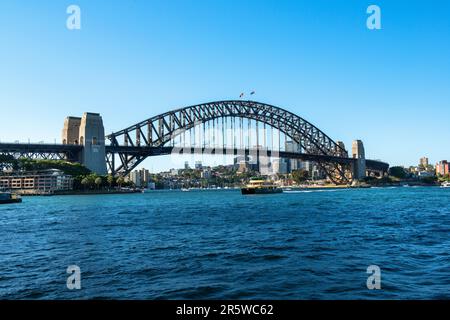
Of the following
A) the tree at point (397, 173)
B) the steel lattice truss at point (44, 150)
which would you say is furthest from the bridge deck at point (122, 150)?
the tree at point (397, 173)

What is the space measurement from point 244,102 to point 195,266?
11072 cm

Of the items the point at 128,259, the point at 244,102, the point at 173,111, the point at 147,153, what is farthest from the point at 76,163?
the point at 128,259

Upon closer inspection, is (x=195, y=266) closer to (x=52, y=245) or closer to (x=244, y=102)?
(x=52, y=245)

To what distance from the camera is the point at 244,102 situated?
4771 inches

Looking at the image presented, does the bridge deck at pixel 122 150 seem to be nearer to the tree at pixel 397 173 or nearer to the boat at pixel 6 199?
the boat at pixel 6 199

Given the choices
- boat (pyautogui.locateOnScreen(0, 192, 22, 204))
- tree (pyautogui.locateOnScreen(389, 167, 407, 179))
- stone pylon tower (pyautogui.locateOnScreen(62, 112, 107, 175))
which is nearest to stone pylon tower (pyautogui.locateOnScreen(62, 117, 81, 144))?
stone pylon tower (pyautogui.locateOnScreen(62, 112, 107, 175))

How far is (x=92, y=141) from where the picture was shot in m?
93.2

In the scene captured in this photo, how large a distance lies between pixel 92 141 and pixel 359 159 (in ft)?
295

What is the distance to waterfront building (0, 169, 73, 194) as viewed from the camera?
90750mm

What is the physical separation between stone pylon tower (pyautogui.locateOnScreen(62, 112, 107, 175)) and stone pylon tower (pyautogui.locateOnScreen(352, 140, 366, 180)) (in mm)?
84838

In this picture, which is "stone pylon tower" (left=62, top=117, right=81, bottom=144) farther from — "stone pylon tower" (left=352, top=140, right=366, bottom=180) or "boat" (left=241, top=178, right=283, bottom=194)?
"stone pylon tower" (left=352, top=140, right=366, bottom=180)

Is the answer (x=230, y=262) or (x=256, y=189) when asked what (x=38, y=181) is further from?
(x=230, y=262)

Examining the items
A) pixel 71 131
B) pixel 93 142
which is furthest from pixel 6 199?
pixel 71 131

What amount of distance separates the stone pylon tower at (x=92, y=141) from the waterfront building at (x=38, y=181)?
19.6ft
